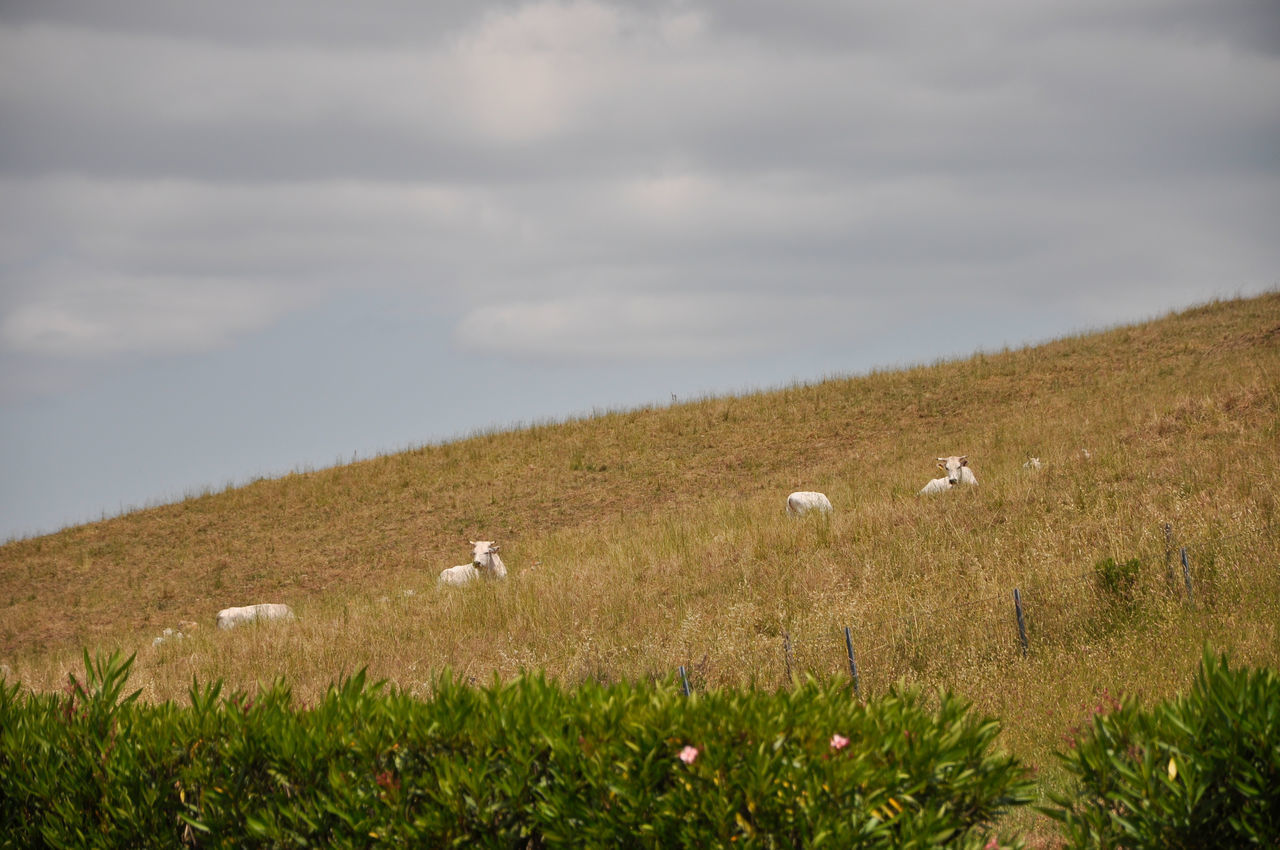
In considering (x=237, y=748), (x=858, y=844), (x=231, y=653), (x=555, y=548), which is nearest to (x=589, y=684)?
(x=858, y=844)

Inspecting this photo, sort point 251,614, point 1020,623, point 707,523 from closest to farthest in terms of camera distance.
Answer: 1. point 1020,623
2. point 251,614
3. point 707,523

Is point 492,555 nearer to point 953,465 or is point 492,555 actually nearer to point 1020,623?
point 953,465

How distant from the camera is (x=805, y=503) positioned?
66.8 feet

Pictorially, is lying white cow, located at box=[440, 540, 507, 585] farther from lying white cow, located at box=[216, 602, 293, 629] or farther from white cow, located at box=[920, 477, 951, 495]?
A: white cow, located at box=[920, 477, 951, 495]

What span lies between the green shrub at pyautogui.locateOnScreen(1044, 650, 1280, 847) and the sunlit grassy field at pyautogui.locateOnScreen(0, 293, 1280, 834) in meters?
0.40

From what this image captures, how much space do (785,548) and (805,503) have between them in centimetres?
447

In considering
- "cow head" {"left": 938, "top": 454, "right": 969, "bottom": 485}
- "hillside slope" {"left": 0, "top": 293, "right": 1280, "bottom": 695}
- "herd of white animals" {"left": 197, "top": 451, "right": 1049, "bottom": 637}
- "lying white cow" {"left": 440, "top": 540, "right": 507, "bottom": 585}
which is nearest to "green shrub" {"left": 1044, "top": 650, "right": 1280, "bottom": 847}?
"hillside slope" {"left": 0, "top": 293, "right": 1280, "bottom": 695}

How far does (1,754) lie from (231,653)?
9.13 meters

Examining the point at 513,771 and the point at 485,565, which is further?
the point at 485,565

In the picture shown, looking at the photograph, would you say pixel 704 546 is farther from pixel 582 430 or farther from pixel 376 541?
pixel 582 430

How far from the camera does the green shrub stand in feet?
12.9

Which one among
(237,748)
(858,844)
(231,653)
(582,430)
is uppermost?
(582,430)

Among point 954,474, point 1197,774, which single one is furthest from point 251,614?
point 1197,774

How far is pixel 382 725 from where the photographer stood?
194 inches
